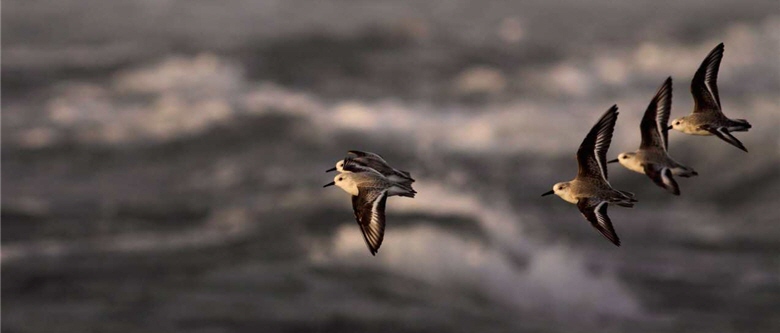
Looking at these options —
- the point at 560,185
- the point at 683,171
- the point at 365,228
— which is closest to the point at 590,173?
the point at 560,185

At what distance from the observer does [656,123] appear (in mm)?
34156

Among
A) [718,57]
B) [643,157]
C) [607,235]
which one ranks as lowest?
[607,235]

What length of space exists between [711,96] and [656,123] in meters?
2.07

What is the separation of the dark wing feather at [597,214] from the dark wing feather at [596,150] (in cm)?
83

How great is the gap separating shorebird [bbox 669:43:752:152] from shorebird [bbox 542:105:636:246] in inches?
79.8

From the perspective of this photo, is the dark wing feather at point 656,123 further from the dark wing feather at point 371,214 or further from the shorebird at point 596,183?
the dark wing feather at point 371,214

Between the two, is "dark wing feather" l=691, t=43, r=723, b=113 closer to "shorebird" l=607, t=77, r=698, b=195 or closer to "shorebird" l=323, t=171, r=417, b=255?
"shorebird" l=607, t=77, r=698, b=195

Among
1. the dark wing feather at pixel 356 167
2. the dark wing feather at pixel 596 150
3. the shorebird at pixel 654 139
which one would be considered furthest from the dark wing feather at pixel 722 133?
the dark wing feather at pixel 356 167

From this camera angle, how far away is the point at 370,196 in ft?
121

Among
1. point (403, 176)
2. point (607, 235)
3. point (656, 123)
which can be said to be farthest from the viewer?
point (403, 176)

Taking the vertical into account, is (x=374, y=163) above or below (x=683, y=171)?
above

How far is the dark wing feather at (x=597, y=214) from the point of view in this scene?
3267 centimetres

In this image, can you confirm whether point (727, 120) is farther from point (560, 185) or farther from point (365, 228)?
point (365, 228)

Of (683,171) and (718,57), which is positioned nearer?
(683,171)
